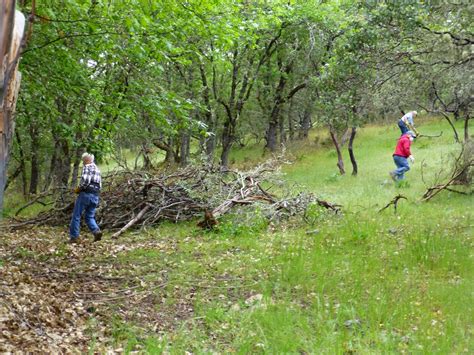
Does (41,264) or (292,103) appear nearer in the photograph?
(41,264)

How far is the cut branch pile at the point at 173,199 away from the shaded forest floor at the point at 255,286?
0.64 meters

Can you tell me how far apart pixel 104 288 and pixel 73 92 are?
4270mm

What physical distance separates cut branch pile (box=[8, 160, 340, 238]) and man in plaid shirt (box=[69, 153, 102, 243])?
873mm

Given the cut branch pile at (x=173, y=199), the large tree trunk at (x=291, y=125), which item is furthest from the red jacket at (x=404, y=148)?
the large tree trunk at (x=291, y=125)

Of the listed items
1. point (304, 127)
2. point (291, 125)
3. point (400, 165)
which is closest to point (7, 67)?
point (400, 165)

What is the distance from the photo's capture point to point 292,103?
27.5 m

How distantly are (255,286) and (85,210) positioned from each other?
17.2ft

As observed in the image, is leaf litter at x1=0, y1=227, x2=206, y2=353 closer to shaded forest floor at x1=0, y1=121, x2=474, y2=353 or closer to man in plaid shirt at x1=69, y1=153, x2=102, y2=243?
shaded forest floor at x1=0, y1=121, x2=474, y2=353

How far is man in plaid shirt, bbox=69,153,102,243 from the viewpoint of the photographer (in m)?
9.95

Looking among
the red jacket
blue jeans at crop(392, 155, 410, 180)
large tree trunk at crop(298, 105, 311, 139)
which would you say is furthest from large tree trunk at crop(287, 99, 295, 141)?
the red jacket

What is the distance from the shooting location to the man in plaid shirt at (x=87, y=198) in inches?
392

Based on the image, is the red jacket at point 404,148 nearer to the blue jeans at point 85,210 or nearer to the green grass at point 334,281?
the green grass at point 334,281

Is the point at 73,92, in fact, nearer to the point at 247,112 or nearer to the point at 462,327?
the point at 462,327

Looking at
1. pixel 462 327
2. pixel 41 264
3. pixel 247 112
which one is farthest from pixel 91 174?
pixel 247 112
